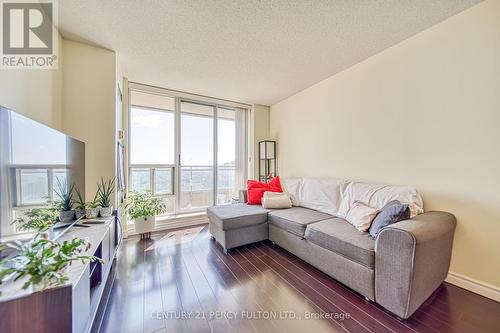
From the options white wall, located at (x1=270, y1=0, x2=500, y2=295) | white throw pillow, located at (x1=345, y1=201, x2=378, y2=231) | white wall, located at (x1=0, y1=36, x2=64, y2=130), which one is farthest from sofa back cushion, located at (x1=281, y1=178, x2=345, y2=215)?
white wall, located at (x1=0, y1=36, x2=64, y2=130)

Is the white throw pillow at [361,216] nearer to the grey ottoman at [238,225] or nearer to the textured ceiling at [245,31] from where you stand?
the grey ottoman at [238,225]

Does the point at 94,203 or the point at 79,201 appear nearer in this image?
the point at 79,201

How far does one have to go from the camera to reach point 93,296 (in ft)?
4.39

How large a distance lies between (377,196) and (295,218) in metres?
0.93

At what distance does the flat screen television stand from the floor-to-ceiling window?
1896mm

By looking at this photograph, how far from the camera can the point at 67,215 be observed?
1653 mm

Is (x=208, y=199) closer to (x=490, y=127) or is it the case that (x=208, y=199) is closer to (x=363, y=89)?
(x=363, y=89)

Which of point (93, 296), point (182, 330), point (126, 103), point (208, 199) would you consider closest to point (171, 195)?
point (208, 199)

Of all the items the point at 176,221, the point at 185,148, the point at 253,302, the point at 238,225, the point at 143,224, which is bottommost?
the point at 253,302

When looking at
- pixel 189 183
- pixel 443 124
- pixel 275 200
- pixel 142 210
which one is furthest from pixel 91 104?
pixel 443 124

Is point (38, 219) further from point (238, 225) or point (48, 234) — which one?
point (238, 225)

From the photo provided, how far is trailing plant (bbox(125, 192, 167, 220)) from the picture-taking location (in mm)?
2844

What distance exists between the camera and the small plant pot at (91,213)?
1.85 meters

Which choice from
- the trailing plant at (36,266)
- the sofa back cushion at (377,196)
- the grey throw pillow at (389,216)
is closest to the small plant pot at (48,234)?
the trailing plant at (36,266)
